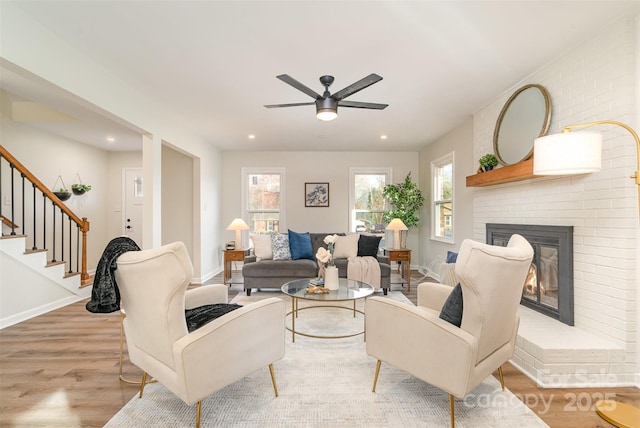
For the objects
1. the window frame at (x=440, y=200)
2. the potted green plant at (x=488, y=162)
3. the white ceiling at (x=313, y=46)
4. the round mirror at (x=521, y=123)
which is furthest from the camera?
the window frame at (x=440, y=200)

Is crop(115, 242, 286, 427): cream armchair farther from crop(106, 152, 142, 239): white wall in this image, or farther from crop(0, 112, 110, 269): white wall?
crop(106, 152, 142, 239): white wall

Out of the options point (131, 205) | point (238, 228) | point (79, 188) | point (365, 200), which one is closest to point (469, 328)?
point (238, 228)

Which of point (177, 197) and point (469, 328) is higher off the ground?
point (177, 197)

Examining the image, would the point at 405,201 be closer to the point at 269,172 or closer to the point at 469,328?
the point at 269,172

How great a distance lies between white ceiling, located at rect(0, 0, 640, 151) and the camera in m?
2.15

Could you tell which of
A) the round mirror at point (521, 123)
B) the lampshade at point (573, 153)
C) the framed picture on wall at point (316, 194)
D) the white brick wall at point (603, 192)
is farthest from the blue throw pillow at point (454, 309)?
the framed picture on wall at point (316, 194)

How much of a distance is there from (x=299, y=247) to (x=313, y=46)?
3.18 metres

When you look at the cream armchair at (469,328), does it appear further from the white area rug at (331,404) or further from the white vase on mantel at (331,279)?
the white vase on mantel at (331,279)

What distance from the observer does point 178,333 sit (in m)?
1.68

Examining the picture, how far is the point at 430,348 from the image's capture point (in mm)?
1786

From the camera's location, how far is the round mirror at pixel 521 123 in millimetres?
3026

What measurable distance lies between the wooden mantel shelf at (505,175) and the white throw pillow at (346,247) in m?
1.93

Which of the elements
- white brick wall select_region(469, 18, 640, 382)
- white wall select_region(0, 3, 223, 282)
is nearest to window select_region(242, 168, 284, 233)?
white wall select_region(0, 3, 223, 282)

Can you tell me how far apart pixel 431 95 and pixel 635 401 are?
3.10 m
